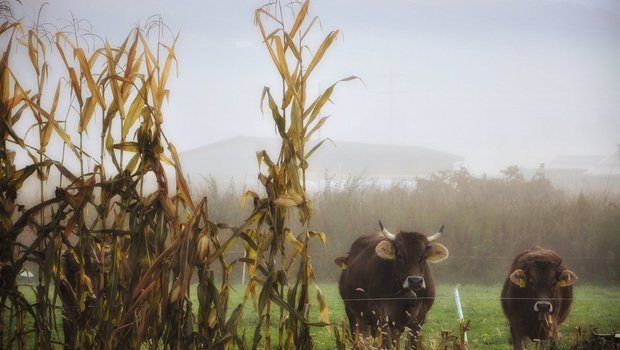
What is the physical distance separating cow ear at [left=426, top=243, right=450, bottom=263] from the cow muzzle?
0.39 ft

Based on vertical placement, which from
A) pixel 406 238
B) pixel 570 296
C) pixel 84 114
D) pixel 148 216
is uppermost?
pixel 84 114

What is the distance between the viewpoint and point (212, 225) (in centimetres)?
202

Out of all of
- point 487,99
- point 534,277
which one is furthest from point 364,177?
point 534,277

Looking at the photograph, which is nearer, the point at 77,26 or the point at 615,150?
the point at 77,26

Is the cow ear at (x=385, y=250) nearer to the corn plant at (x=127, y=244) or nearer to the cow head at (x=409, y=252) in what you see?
the cow head at (x=409, y=252)

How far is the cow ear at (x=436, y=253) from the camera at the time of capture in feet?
9.88

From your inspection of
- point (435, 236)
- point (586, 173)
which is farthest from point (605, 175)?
point (435, 236)

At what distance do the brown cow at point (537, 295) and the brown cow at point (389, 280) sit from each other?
32 cm

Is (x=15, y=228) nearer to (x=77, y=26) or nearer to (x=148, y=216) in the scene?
(x=148, y=216)

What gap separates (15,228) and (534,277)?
206 cm

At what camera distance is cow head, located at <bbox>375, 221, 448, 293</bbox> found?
118 inches

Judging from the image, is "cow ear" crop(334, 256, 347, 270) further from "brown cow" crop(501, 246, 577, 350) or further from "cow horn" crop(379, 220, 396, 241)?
"brown cow" crop(501, 246, 577, 350)

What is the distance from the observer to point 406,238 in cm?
306

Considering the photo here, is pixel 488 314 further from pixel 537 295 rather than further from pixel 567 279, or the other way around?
pixel 567 279
